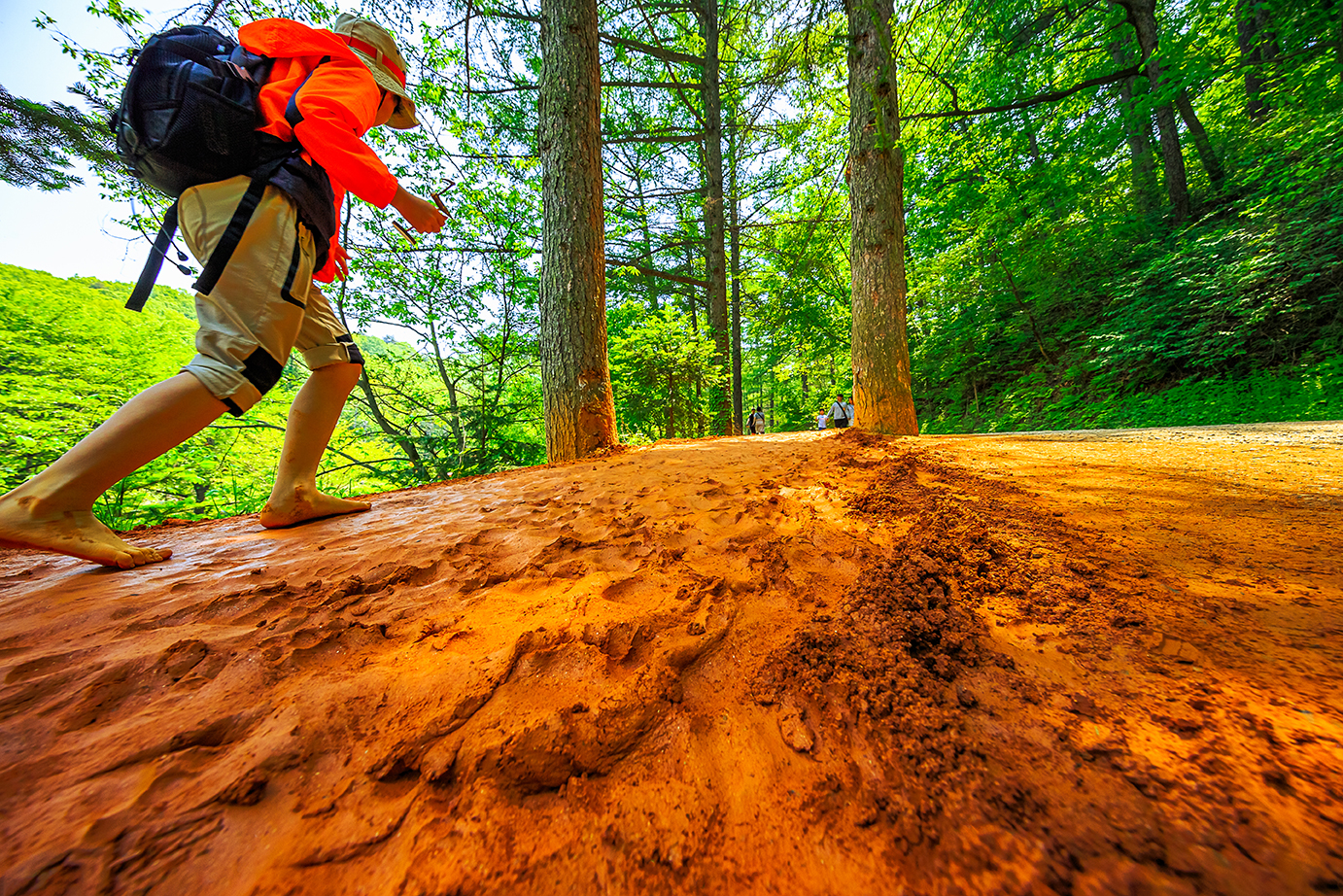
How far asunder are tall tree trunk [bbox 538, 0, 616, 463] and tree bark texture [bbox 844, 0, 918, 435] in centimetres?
226

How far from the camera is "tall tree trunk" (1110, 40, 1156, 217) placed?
7645 mm

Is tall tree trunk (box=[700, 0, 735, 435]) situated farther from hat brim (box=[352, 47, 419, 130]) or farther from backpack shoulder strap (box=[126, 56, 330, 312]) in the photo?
backpack shoulder strap (box=[126, 56, 330, 312])

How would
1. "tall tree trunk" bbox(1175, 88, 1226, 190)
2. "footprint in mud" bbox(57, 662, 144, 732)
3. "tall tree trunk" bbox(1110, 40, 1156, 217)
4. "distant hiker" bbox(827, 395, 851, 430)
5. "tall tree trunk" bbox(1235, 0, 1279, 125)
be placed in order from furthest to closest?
"distant hiker" bbox(827, 395, 851, 430)
"tall tree trunk" bbox(1110, 40, 1156, 217)
"tall tree trunk" bbox(1175, 88, 1226, 190)
"tall tree trunk" bbox(1235, 0, 1279, 125)
"footprint in mud" bbox(57, 662, 144, 732)

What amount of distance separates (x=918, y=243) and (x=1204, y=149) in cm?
429

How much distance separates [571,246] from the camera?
3455mm

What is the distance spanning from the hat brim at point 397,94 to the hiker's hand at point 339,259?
66cm

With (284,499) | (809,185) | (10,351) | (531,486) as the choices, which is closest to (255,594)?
(284,499)

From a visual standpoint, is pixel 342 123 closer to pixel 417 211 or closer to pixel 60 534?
pixel 417 211

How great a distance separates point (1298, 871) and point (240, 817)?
115cm

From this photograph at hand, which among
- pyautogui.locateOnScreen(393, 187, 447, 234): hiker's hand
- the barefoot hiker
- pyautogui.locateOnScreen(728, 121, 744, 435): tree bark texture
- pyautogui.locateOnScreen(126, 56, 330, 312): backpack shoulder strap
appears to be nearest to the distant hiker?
pyautogui.locateOnScreen(728, 121, 744, 435): tree bark texture

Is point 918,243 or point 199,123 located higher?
point 918,243

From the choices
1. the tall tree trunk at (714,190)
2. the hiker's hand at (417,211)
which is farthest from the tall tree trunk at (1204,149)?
the hiker's hand at (417,211)

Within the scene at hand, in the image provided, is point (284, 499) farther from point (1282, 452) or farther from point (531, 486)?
point (1282, 452)

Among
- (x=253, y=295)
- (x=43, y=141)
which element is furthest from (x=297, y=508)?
(x=43, y=141)
